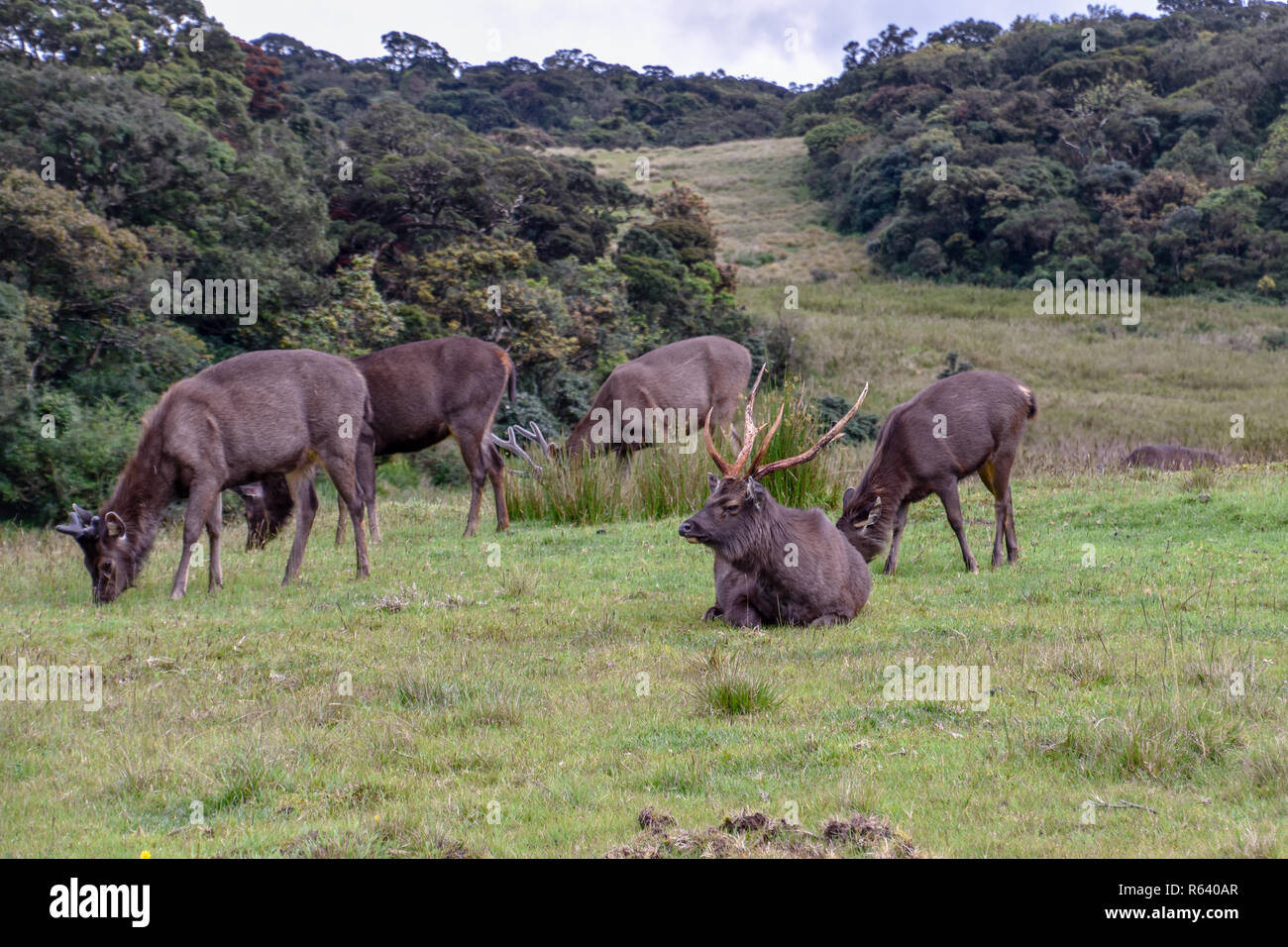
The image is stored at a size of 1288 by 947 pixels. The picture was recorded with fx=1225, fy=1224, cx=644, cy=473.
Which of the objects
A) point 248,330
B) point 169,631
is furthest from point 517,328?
point 169,631

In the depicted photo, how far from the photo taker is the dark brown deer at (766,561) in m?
8.85

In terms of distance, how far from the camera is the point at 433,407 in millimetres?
14742

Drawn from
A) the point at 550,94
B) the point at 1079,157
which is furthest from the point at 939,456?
the point at 550,94

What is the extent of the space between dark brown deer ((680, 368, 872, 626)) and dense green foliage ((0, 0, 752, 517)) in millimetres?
13056

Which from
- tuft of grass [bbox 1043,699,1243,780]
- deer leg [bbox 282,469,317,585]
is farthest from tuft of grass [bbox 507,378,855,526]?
tuft of grass [bbox 1043,699,1243,780]

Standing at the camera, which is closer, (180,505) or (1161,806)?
(1161,806)

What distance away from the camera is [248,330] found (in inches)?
955

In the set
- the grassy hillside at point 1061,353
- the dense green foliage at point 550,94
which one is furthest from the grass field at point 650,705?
the dense green foliage at point 550,94

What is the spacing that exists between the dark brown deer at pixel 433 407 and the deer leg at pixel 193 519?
3347mm

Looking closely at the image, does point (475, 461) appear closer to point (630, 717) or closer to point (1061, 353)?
point (630, 717)

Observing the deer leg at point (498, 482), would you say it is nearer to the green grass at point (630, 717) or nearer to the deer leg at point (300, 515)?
the deer leg at point (300, 515)

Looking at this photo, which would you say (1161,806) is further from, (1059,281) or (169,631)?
(1059,281)

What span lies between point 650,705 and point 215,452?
585cm

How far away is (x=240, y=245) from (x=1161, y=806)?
23.5 m
